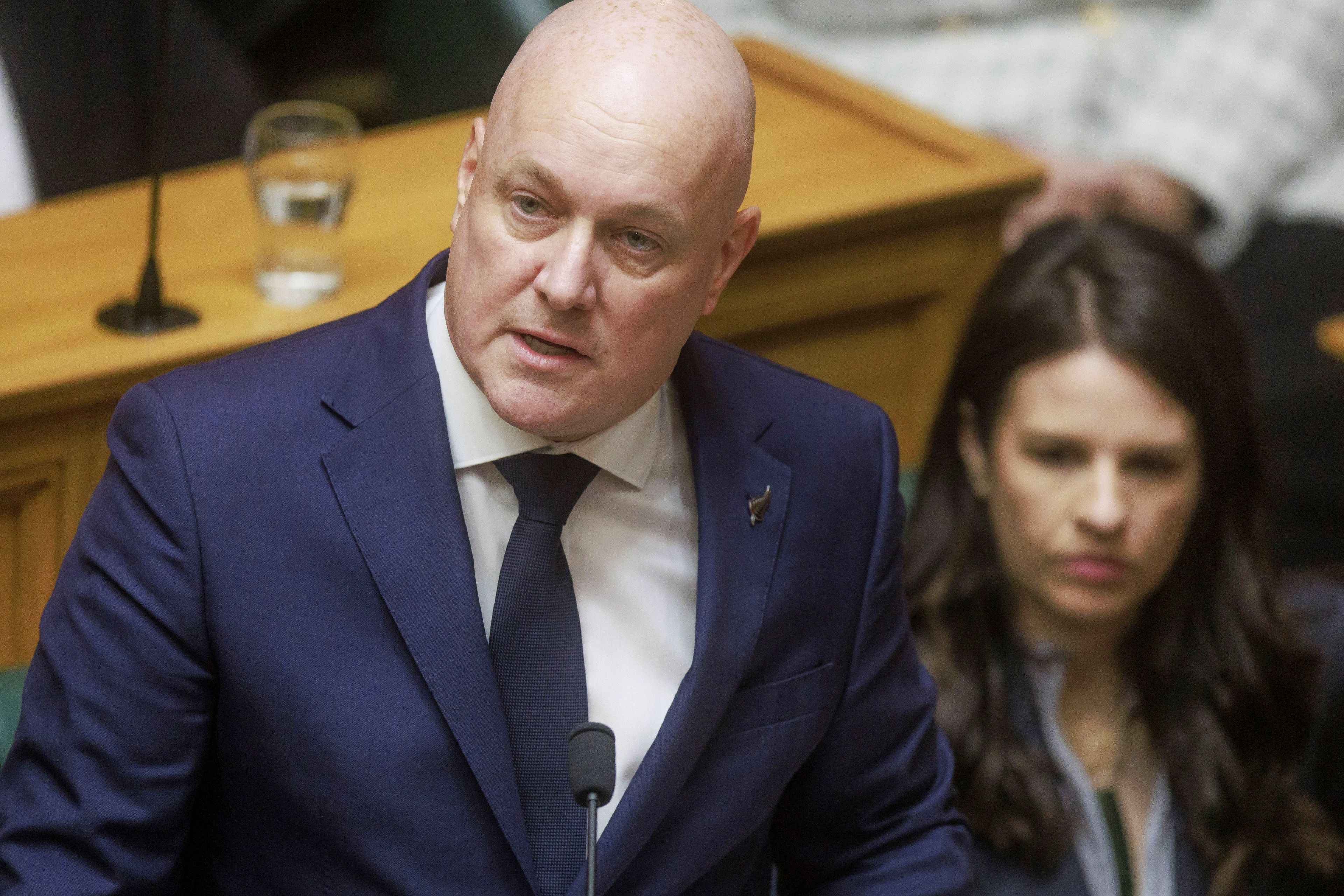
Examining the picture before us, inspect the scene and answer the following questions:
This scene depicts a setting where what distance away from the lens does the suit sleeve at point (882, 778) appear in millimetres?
1445

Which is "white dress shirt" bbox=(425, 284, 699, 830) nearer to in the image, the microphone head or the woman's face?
the microphone head

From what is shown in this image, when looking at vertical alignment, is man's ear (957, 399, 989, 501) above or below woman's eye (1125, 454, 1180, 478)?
below

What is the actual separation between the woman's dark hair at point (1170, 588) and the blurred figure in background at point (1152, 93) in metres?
1.34

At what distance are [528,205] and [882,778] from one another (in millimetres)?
621

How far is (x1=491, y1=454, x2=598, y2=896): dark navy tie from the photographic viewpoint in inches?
49.8

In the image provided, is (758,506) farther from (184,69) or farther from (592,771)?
(184,69)

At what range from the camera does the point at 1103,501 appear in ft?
6.65

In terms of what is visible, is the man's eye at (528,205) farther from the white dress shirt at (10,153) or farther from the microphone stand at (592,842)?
the white dress shirt at (10,153)

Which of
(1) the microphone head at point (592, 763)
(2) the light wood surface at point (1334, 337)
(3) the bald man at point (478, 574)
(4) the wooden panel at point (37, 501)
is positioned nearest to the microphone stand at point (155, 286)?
(4) the wooden panel at point (37, 501)

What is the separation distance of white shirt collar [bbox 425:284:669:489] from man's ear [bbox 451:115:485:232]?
0.10 meters

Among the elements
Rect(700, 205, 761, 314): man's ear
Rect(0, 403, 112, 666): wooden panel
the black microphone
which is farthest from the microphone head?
Rect(0, 403, 112, 666): wooden panel

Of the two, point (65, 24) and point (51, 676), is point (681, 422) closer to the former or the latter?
point (51, 676)

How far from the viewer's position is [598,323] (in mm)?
1155

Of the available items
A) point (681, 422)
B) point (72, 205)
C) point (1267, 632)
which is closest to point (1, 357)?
point (72, 205)
